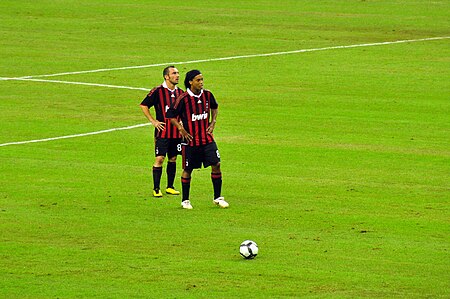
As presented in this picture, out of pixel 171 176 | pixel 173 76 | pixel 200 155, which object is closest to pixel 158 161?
pixel 171 176

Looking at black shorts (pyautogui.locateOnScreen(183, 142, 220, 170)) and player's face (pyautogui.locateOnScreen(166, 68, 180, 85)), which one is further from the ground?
player's face (pyautogui.locateOnScreen(166, 68, 180, 85))

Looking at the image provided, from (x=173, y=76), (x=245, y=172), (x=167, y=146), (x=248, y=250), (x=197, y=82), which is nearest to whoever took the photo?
(x=248, y=250)

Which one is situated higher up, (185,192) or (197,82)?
(197,82)

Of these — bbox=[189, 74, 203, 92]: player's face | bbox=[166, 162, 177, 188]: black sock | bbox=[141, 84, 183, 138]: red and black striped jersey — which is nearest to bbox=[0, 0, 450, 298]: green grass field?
bbox=[166, 162, 177, 188]: black sock

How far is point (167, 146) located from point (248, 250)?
5.83 m

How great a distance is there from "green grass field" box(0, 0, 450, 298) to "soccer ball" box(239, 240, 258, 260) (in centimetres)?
15

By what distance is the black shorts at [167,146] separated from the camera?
22000 mm

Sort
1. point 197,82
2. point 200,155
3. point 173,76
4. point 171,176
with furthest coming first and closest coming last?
1. point 171,176
2. point 173,76
3. point 200,155
4. point 197,82

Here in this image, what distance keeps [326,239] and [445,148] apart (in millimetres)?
8955

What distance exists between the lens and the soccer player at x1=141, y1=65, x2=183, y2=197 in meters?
21.9

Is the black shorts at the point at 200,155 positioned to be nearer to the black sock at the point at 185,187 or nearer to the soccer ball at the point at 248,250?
the black sock at the point at 185,187

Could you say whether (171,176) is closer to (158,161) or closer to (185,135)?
(158,161)

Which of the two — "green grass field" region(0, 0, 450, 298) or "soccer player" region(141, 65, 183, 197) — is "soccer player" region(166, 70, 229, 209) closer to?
"green grass field" region(0, 0, 450, 298)

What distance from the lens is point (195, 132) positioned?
67.9 feet
